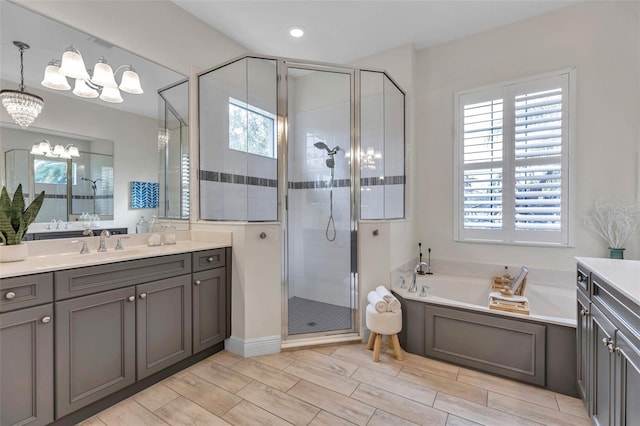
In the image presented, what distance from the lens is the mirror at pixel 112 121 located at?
1714 millimetres

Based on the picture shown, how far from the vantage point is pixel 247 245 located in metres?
2.35

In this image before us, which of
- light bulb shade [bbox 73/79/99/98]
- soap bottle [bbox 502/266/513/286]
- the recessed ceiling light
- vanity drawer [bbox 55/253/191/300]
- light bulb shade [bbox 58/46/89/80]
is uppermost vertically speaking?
Answer: the recessed ceiling light

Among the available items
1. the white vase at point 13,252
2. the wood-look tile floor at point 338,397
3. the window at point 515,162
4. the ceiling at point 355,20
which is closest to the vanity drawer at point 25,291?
the white vase at point 13,252

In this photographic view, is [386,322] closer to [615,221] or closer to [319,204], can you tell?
[319,204]

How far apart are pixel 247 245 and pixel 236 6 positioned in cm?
217

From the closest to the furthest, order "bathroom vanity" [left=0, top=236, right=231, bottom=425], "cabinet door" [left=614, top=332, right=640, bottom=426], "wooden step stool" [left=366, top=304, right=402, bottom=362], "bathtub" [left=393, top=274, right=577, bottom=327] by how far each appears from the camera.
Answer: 1. "cabinet door" [left=614, top=332, right=640, bottom=426]
2. "bathroom vanity" [left=0, top=236, right=231, bottom=425]
3. "bathtub" [left=393, top=274, right=577, bottom=327]
4. "wooden step stool" [left=366, top=304, right=402, bottom=362]

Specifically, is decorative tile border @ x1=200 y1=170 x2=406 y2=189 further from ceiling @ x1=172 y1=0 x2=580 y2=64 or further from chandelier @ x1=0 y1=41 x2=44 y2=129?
ceiling @ x1=172 y1=0 x2=580 y2=64

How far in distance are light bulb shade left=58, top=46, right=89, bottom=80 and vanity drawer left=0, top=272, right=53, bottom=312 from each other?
137cm

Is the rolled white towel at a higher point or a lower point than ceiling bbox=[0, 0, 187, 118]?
lower

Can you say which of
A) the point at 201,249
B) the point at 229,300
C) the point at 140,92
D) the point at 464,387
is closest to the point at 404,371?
the point at 464,387

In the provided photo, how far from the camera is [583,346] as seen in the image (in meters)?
1.65

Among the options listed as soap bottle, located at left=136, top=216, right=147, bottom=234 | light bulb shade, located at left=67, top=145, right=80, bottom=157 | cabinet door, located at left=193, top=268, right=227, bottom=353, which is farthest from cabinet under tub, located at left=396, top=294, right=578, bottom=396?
light bulb shade, located at left=67, top=145, right=80, bottom=157

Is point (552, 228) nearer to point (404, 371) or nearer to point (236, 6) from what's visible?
point (404, 371)

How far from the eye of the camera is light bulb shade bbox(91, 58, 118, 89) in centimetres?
205
